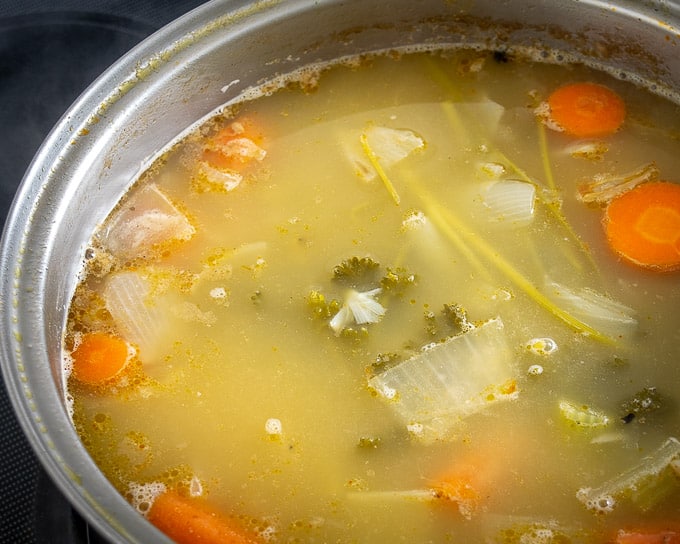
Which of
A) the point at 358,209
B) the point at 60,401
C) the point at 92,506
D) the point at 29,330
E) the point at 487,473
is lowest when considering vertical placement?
the point at 487,473

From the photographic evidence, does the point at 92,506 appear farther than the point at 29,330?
No

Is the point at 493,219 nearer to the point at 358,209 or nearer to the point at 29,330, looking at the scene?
the point at 358,209

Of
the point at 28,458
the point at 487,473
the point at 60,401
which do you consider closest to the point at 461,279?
the point at 487,473

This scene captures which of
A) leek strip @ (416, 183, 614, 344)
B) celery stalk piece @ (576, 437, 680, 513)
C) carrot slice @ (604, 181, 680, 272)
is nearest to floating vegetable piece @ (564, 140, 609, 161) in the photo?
carrot slice @ (604, 181, 680, 272)

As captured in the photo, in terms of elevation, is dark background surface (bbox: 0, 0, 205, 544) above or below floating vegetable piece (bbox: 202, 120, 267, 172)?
above

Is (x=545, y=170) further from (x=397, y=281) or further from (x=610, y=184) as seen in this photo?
(x=397, y=281)

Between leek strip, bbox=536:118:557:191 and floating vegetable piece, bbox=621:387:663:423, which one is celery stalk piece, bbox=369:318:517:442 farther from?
leek strip, bbox=536:118:557:191

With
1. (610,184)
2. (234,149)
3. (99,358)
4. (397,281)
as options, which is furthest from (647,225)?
(99,358)
